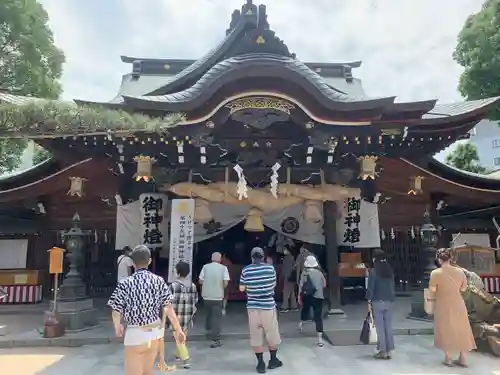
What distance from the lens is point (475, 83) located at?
51.2 ft

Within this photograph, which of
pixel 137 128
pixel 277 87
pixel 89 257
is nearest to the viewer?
pixel 137 128

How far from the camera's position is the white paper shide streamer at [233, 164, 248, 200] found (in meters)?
9.16

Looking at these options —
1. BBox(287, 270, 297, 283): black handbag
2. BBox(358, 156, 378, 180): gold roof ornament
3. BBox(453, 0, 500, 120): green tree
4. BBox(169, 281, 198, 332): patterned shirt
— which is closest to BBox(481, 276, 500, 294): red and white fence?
BBox(453, 0, 500, 120): green tree

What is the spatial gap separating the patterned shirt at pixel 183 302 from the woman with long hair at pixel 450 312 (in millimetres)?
3516

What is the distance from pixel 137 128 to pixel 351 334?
5454mm

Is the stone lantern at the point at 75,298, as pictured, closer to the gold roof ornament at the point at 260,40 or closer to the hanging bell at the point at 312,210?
the hanging bell at the point at 312,210

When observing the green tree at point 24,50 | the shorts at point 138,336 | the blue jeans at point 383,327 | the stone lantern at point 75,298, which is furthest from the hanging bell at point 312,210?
the green tree at point 24,50

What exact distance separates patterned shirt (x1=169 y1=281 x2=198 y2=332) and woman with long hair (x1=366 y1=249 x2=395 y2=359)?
2691 mm

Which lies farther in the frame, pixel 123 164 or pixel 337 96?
pixel 123 164

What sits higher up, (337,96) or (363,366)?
(337,96)

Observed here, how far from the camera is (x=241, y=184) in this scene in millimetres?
9195

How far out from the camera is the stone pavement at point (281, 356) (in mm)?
5930

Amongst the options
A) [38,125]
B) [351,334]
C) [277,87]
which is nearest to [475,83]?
[277,87]

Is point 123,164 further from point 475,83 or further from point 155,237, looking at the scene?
point 475,83
